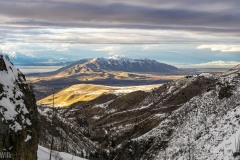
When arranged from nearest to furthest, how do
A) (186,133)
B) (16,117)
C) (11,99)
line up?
(16,117) < (11,99) < (186,133)

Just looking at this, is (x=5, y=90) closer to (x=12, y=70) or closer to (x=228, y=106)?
(x=12, y=70)

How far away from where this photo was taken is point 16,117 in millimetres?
32312

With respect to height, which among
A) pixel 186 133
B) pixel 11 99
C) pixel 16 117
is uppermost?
pixel 11 99

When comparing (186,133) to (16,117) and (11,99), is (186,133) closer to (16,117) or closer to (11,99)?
(11,99)

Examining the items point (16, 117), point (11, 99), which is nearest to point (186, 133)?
point (11, 99)

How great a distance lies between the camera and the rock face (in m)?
30.2

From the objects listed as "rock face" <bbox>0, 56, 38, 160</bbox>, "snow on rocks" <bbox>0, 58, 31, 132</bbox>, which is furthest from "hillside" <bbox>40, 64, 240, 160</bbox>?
"snow on rocks" <bbox>0, 58, 31, 132</bbox>

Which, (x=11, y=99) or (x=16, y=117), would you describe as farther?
(x=11, y=99)

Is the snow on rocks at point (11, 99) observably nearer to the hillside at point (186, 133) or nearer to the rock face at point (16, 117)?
the rock face at point (16, 117)

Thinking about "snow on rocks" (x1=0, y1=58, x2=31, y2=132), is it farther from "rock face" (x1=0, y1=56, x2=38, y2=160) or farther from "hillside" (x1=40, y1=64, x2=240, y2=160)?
"hillside" (x1=40, y1=64, x2=240, y2=160)

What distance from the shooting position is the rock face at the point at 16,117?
30172 millimetres

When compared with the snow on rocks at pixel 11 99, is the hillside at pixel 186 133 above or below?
below

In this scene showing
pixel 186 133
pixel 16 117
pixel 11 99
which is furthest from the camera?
pixel 186 133

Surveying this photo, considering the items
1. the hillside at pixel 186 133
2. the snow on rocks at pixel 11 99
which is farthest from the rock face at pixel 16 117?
the hillside at pixel 186 133
